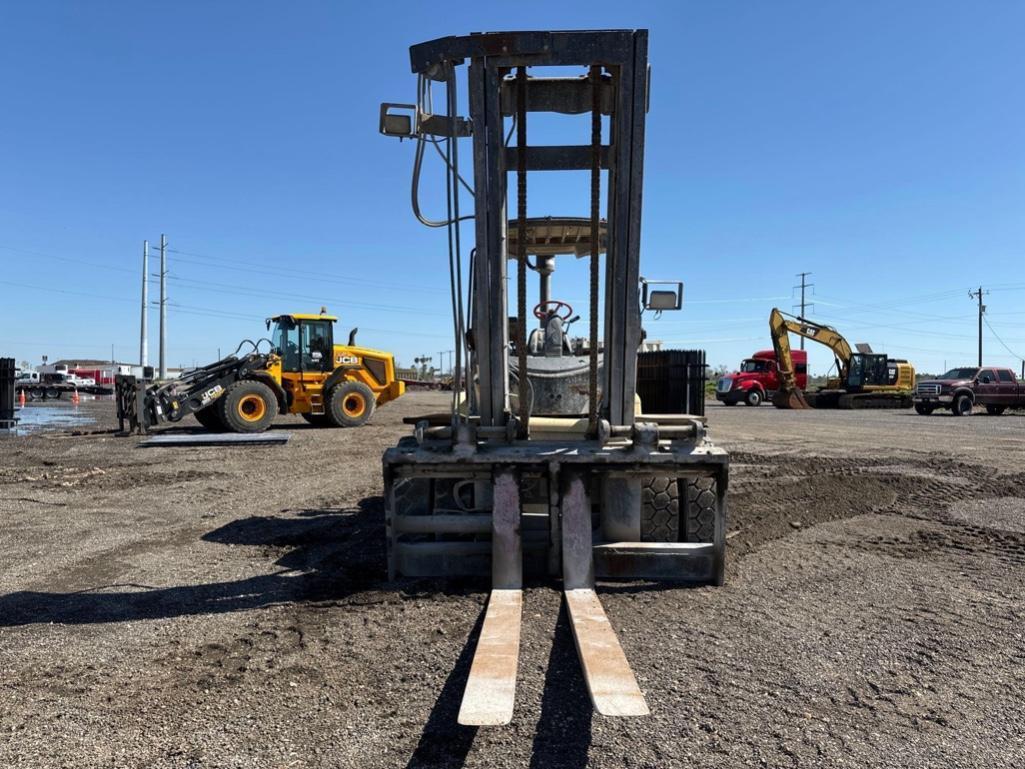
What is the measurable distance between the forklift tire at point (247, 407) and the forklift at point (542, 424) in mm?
12781

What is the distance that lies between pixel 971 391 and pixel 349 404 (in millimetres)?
25222

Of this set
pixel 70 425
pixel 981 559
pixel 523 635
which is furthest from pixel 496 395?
pixel 70 425

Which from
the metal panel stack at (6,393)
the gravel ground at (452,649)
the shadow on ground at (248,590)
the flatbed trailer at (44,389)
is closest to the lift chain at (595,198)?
the gravel ground at (452,649)

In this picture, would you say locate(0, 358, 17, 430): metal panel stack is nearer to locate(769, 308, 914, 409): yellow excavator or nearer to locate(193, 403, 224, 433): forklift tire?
locate(193, 403, 224, 433): forklift tire

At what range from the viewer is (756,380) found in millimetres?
37594

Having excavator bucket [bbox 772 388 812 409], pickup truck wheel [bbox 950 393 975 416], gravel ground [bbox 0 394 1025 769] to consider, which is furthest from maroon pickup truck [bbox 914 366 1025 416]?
gravel ground [bbox 0 394 1025 769]

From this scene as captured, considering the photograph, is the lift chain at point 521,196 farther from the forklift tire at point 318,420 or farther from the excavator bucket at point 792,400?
the excavator bucket at point 792,400

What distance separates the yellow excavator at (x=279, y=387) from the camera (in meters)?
16.9

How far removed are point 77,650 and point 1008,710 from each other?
448cm

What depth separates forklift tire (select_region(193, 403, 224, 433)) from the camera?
17.5 metres

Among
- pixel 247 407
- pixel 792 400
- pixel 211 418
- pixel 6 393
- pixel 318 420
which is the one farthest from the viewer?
pixel 792 400

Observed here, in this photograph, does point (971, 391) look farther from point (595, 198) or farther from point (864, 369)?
point (595, 198)

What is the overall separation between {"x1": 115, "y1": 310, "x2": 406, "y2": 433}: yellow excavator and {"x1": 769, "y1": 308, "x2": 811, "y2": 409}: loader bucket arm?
1964 centimetres

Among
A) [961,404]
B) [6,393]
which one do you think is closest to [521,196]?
[6,393]
